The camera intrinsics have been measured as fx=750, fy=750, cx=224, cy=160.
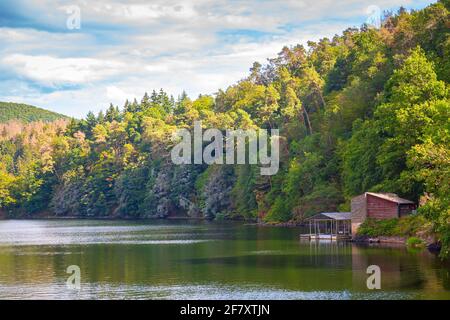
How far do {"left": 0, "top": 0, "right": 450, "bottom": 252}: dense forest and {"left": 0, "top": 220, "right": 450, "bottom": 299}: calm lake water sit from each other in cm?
532

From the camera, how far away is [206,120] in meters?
136

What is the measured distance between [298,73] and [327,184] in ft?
206

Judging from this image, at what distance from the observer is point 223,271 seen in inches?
1797

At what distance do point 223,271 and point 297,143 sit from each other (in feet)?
201

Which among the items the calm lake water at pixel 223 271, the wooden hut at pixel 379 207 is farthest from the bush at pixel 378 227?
the calm lake water at pixel 223 271

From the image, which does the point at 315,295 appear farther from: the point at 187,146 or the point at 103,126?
the point at 103,126

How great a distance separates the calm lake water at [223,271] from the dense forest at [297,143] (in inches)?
209

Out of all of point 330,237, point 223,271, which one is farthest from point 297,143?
point 223,271

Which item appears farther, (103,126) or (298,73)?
(103,126)

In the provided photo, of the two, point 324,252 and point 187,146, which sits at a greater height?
point 187,146

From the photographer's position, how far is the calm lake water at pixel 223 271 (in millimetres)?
37875

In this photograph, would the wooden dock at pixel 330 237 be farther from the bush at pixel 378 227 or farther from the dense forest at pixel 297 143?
the dense forest at pixel 297 143

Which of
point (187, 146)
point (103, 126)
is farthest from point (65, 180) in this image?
point (187, 146)
